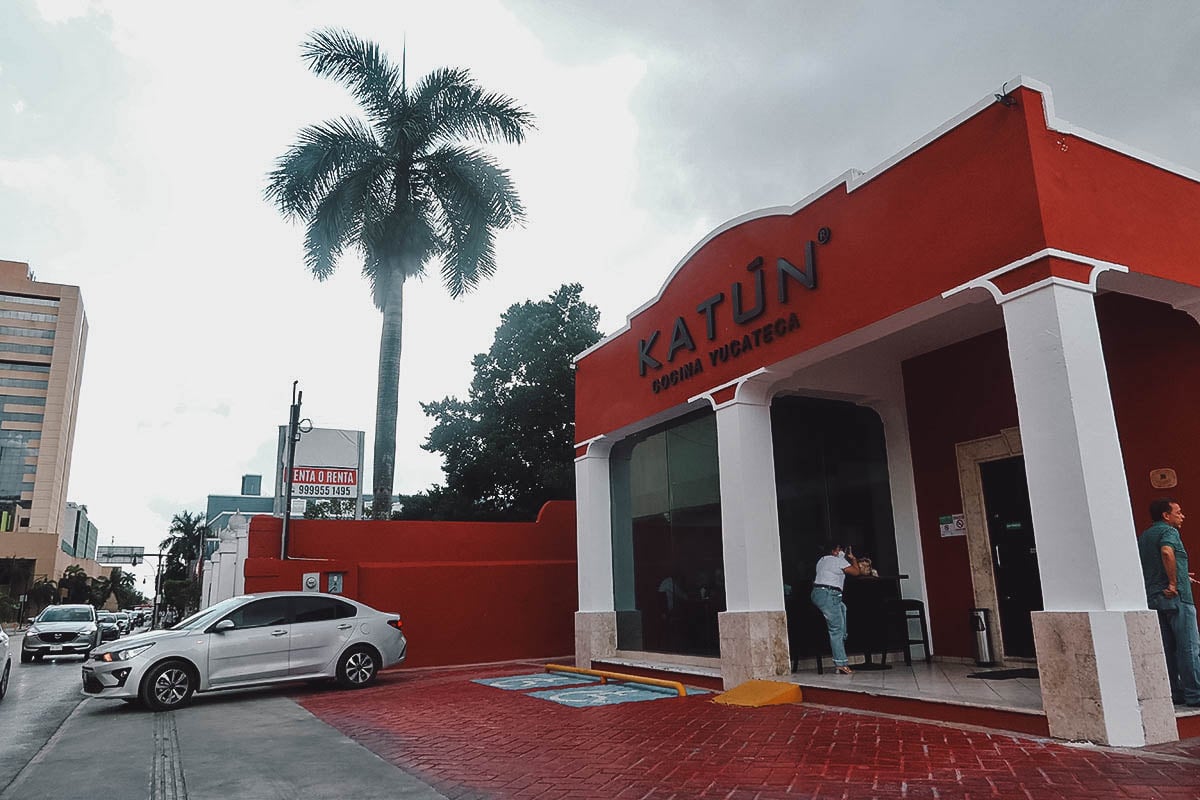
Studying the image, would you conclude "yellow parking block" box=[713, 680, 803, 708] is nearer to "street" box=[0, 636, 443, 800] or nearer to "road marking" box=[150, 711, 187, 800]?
"street" box=[0, 636, 443, 800]

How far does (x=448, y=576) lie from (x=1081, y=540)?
11.9 m

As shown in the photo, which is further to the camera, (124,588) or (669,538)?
(124,588)

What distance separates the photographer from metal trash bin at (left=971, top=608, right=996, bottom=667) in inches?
363

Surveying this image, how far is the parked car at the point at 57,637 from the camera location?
66.7 ft

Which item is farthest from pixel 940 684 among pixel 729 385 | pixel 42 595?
pixel 42 595

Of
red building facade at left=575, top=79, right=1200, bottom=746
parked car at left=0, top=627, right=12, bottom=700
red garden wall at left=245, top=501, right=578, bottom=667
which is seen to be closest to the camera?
red building facade at left=575, top=79, right=1200, bottom=746

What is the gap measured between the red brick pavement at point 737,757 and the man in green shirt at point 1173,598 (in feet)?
2.79

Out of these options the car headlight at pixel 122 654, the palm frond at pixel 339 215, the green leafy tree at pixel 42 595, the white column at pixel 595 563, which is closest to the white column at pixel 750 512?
the white column at pixel 595 563

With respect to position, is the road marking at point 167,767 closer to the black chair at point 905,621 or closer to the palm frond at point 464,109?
the black chair at point 905,621

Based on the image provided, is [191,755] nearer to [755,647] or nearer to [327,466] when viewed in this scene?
[755,647]

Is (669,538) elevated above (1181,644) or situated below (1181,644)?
above

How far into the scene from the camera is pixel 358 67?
734 inches

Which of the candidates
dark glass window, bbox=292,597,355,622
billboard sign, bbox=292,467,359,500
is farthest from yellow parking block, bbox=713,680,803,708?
billboard sign, bbox=292,467,359,500

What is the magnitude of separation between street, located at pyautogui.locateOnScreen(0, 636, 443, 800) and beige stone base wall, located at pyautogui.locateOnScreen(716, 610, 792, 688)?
439 cm
